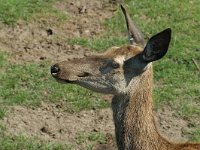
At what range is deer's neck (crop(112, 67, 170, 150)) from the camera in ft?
19.9

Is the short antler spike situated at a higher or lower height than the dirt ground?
higher

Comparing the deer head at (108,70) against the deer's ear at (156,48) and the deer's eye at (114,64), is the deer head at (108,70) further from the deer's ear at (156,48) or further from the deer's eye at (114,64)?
the deer's ear at (156,48)

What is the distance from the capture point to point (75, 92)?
29.1 ft

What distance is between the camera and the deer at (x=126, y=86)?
605cm

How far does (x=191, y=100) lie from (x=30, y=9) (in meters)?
3.45

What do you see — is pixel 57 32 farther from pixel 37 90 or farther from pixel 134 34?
pixel 134 34

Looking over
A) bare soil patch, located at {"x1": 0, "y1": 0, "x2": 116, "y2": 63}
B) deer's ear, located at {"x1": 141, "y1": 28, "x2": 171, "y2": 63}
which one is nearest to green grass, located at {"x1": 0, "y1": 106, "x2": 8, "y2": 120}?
bare soil patch, located at {"x1": 0, "y1": 0, "x2": 116, "y2": 63}

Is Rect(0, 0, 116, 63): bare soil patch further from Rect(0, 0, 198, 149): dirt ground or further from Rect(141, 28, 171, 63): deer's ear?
Rect(141, 28, 171, 63): deer's ear

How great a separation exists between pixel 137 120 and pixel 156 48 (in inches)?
29.1

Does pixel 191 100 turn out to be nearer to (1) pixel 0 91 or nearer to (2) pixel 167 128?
(2) pixel 167 128

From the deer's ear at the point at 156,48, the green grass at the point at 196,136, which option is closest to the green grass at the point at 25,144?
the green grass at the point at 196,136

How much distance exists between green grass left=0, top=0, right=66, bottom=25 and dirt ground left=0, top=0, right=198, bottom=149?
0.49ft

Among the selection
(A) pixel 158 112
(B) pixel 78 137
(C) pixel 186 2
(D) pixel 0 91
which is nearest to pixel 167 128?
(A) pixel 158 112

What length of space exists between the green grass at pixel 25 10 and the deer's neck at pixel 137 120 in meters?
4.76
